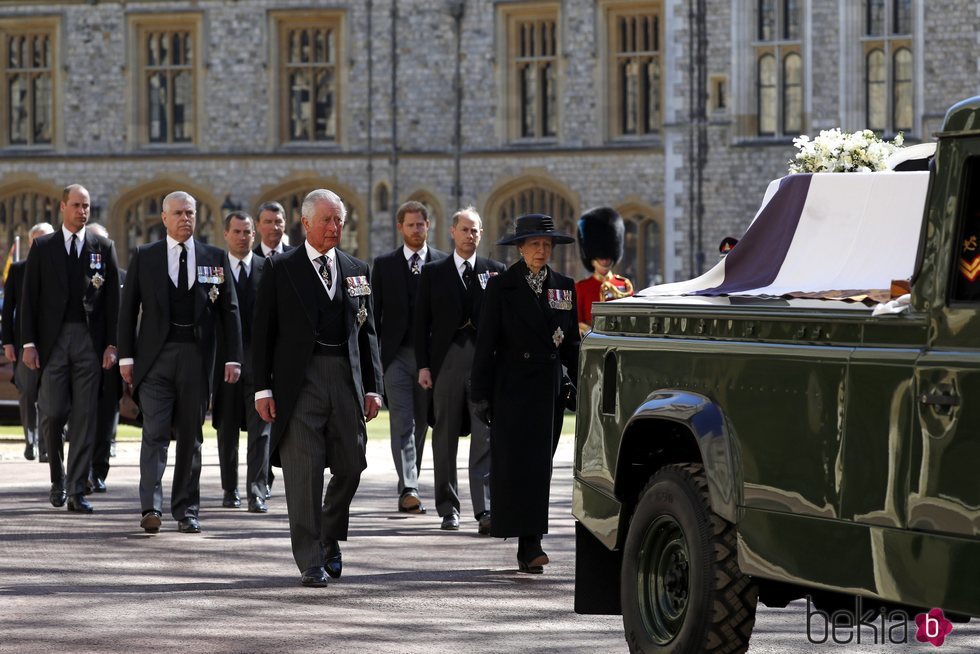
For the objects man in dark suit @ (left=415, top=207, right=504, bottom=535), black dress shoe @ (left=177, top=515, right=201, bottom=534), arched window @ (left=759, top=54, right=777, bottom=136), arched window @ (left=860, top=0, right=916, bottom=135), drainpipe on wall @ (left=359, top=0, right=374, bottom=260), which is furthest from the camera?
drainpipe on wall @ (left=359, top=0, right=374, bottom=260)

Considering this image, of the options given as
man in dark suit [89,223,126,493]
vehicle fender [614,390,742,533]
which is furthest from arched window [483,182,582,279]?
vehicle fender [614,390,742,533]

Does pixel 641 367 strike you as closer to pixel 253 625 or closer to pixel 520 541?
pixel 253 625

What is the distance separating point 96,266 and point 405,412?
7.23ft

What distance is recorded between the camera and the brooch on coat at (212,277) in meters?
11.9

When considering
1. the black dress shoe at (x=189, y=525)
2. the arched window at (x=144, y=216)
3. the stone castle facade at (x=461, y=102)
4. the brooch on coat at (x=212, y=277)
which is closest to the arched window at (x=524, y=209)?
the stone castle facade at (x=461, y=102)

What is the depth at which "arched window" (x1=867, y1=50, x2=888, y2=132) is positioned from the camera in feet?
108

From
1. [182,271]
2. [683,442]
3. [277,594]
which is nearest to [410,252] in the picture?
[182,271]

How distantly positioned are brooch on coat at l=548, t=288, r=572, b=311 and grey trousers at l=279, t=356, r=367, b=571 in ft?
4.09

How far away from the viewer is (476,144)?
35.8 metres

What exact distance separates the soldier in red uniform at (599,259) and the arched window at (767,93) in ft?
62.5

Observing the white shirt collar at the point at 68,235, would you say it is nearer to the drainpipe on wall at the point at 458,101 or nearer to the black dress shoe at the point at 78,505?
the black dress shoe at the point at 78,505

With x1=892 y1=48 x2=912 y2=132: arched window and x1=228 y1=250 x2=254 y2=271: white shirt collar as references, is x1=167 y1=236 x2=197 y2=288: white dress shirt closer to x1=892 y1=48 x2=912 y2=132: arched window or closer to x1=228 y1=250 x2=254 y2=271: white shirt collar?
x1=228 y1=250 x2=254 y2=271: white shirt collar

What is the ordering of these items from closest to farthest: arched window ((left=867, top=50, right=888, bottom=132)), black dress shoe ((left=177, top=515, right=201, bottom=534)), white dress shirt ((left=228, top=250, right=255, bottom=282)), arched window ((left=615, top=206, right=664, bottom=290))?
black dress shoe ((left=177, top=515, right=201, bottom=534))
white dress shirt ((left=228, top=250, right=255, bottom=282))
arched window ((left=867, top=50, right=888, bottom=132))
arched window ((left=615, top=206, right=664, bottom=290))

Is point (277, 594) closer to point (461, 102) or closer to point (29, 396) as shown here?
point (29, 396)
